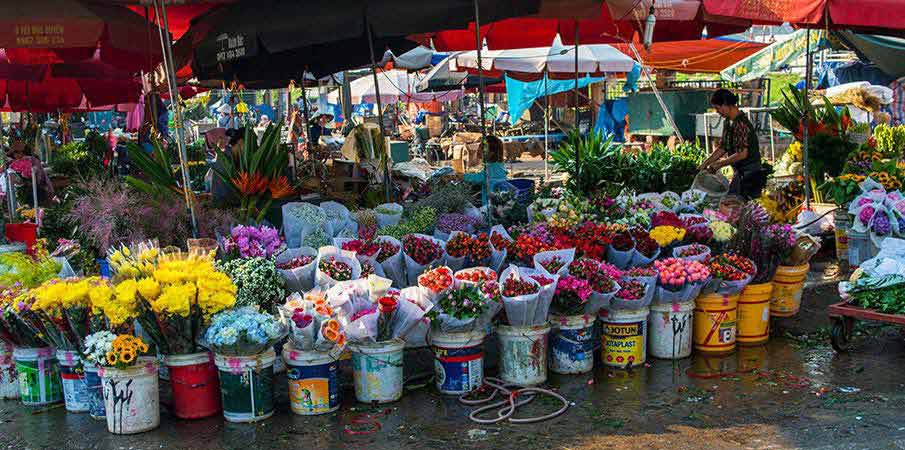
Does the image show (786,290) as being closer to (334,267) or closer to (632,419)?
(632,419)

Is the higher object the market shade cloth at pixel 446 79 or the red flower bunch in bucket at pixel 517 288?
the market shade cloth at pixel 446 79

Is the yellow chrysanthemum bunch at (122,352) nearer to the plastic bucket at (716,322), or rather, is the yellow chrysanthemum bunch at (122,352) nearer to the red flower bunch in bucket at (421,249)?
the red flower bunch in bucket at (421,249)

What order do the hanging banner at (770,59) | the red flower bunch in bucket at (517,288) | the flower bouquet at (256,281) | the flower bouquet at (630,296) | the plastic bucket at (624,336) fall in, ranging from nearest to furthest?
the red flower bunch in bucket at (517,288), the flower bouquet at (256,281), the flower bouquet at (630,296), the plastic bucket at (624,336), the hanging banner at (770,59)

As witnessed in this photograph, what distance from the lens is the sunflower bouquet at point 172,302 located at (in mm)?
5496

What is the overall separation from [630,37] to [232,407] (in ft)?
28.7

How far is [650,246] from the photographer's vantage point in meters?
7.22

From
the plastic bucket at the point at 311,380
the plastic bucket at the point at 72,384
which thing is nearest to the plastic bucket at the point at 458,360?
the plastic bucket at the point at 311,380

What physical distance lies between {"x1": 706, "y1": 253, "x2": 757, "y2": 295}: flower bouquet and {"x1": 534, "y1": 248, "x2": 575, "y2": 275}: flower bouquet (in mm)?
1075

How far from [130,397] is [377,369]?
160cm

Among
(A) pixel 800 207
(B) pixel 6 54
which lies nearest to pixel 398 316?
(A) pixel 800 207

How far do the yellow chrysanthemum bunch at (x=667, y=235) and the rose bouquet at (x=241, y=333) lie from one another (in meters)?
3.42

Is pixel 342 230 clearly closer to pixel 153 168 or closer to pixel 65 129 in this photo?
pixel 153 168

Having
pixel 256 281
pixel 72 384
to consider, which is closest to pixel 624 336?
pixel 256 281

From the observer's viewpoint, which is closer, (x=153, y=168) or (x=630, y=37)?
(x=153, y=168)
